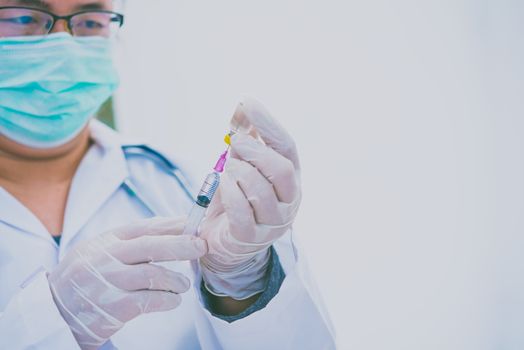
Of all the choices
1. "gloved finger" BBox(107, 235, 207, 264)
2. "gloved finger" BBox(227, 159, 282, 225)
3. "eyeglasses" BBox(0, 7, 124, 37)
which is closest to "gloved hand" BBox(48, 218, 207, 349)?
"gloved finger" BBox(107, 235, 207, 264)

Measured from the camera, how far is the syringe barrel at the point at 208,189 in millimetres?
721

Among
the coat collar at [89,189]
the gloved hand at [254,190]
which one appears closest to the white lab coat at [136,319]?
the coat collar at [89,189]

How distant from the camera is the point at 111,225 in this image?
966mm

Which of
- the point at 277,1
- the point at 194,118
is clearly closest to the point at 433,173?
the point at 277,1

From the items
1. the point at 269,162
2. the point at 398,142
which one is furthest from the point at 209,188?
the point at 398,142

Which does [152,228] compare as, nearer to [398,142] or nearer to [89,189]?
[89,189]

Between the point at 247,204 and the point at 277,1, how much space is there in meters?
0.95

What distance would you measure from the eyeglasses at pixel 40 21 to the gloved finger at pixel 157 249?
48 cm

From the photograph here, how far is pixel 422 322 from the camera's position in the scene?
51.7 inches

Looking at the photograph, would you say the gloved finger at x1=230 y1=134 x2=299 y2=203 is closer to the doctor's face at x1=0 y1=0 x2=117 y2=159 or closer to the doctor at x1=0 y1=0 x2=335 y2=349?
the doctor at x1=0 y1=0 x2=335 y2=349

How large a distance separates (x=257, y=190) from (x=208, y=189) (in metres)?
0.08

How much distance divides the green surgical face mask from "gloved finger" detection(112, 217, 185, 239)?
0.29 metres

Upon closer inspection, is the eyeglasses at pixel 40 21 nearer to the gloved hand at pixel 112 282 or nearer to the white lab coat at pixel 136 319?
the white lab coat at pixel 136 319

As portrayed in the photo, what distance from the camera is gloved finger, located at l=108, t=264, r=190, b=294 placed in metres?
0.73
